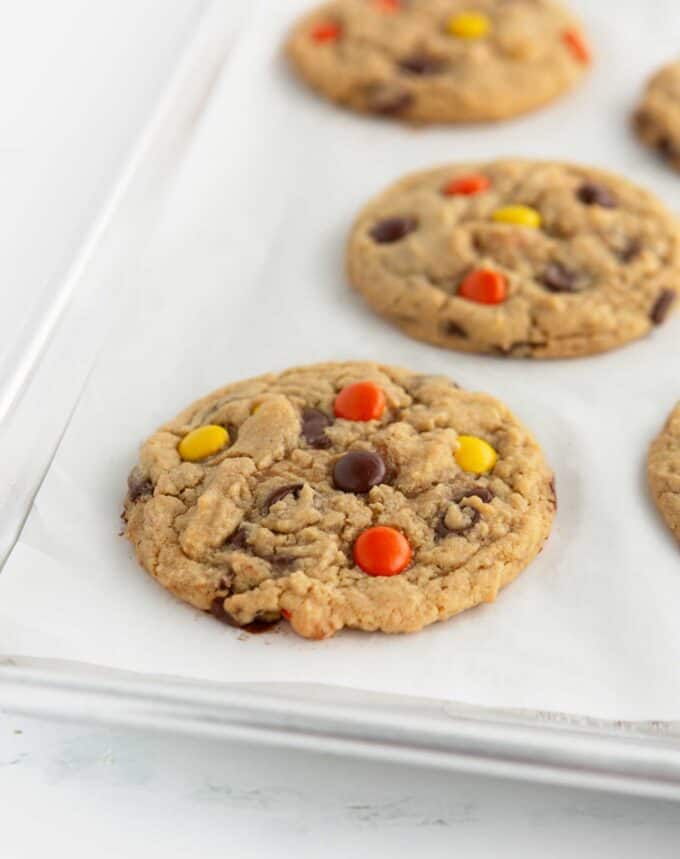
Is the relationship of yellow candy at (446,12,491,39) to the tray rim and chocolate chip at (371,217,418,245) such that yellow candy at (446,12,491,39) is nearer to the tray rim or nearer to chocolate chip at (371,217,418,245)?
chocolate chip at (371,217,418,245)

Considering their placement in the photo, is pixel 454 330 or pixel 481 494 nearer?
pixel 481 494

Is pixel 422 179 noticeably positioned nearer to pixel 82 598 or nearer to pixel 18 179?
pixel 18 179

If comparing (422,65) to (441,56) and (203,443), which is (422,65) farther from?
(203,443)

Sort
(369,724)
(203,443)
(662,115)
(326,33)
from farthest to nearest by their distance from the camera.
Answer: (326,33) < (662,115) < (203,443) < (369,724)

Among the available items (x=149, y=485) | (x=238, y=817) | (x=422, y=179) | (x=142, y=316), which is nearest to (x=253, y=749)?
(x=238, y=817)

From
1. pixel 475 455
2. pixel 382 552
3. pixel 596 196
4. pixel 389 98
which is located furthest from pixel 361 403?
pixel 389 98
